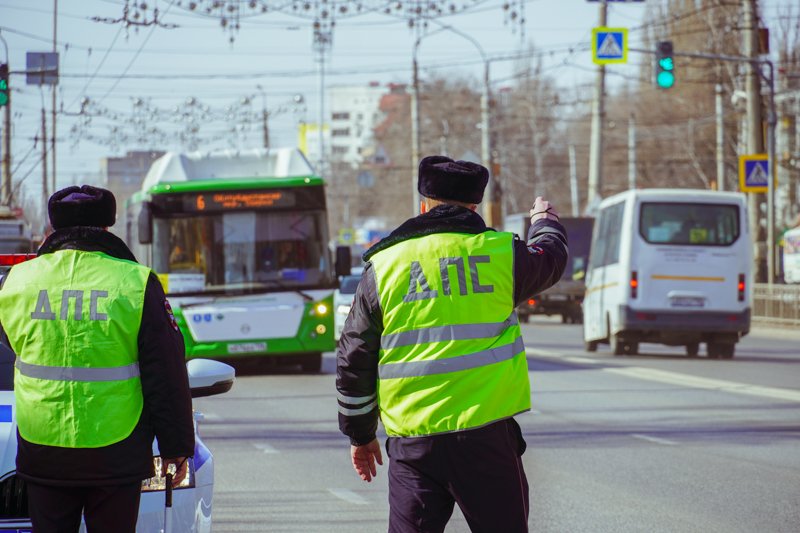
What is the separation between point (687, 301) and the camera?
23.5 m

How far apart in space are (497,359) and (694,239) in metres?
19.7

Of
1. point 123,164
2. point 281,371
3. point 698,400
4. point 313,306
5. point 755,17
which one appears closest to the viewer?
point 698,400

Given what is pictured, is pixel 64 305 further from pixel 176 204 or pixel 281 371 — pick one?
pixel 281 371

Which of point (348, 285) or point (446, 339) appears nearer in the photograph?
point (446, 339)

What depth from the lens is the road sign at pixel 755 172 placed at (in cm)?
3229

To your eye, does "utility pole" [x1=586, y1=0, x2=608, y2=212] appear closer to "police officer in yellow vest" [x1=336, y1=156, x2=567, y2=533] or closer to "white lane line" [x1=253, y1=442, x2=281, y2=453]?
"white lane line" [x1=253, y1=442, x2=281, y2=453]

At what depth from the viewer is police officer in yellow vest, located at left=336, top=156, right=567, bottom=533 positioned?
14.8 feet

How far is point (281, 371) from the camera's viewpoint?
22.4 metres

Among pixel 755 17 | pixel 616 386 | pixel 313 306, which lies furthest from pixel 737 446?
pixel 755 17

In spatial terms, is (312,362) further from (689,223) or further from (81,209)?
(81,209)

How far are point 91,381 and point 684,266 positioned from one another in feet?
65.7

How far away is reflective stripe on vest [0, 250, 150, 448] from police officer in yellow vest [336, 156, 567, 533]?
2.25 ft

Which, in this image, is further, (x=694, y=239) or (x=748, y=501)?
(x=694, y=239)

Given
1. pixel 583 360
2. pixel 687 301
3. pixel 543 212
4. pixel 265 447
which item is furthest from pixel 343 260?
pixel 543 212
